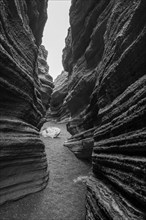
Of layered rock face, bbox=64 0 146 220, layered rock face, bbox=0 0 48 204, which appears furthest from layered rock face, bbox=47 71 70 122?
layered rock face, bbox=0 0 48 204

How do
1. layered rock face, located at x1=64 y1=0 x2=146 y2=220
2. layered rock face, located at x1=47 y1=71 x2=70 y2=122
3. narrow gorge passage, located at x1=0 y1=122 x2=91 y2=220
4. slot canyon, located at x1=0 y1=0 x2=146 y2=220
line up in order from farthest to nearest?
layered rock face, located at x1=47 y1=71 x2=70 y2=122, narrow gorge passage, located at x1=0 y1=122 x2=91 y2=220, slot canyon, located at x1=0 y1=0 x2=146 y2=220, layered rock face, located at x1=64 y1=0 x2=146 y2=220

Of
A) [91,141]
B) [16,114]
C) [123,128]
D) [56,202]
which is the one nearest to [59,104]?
[91,141]

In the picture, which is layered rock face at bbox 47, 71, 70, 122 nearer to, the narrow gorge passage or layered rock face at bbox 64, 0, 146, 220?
the narrow gorge passage

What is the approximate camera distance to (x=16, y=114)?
717 centimetres

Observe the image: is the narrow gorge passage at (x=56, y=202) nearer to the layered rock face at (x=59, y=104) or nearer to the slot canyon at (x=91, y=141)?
the slot canyon at (x=91, y=141)

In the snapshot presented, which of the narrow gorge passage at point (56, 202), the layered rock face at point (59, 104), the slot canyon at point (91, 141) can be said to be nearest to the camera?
the slot canyon at point (91, 141)

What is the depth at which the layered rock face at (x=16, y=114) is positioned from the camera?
5.93 m

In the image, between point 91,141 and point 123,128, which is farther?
point 91,141

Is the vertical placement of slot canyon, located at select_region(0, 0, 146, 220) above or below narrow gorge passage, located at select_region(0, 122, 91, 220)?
Answer: above

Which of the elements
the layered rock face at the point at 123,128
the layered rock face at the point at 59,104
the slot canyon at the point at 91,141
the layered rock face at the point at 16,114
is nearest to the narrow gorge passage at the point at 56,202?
the slot canyon at the point at 91,141

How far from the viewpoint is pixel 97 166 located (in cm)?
657

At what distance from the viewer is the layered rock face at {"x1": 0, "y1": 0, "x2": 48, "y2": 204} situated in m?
5.93

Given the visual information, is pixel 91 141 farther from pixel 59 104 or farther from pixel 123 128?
pixel 59 104

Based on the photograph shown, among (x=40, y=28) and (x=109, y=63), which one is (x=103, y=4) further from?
(x=109, y=63)
